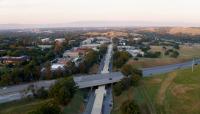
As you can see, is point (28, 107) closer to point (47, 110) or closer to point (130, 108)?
point (47, 110)

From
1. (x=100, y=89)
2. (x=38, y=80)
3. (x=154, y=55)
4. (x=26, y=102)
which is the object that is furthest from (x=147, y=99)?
(x=154, y=55)

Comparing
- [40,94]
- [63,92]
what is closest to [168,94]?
[63,92]

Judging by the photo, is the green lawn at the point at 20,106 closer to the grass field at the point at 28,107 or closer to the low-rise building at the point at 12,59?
the grass field at the point at 28,107

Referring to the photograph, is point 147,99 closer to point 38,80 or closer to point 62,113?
point 62,113

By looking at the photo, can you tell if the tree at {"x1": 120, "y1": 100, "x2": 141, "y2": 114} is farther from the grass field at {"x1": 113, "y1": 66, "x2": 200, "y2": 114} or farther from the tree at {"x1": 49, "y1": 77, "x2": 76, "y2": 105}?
the tree at {"x1": 49, "y1": 77, "x2": 76, "y2": 105}

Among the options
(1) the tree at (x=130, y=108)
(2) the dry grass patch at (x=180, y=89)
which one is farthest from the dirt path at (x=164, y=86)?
(1) the tree at (x=130, y=108)

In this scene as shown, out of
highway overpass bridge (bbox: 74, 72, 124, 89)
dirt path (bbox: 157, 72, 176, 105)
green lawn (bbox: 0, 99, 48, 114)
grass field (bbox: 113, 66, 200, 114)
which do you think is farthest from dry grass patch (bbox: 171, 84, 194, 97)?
green lawn (bbox: 0, 99, 48, 114)
